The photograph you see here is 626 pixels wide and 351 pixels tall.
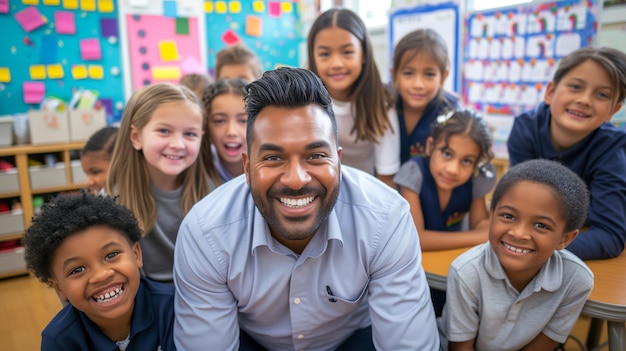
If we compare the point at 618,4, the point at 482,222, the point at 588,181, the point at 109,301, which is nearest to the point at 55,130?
the point at 109,301

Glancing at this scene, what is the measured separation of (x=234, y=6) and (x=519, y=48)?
2.85 meters

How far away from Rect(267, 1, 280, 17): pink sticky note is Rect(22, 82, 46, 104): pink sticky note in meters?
2.35

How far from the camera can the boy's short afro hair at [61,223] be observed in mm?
1376

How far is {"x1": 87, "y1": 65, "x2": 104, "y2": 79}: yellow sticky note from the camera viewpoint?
406 cm

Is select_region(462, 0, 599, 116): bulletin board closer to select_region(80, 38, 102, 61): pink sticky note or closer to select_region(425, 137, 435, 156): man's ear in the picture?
select_region(425, 137, 435, 156): man's ear

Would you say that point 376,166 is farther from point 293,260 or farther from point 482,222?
point 293,260

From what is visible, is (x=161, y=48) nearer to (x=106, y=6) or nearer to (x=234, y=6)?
(x=106, y=6)

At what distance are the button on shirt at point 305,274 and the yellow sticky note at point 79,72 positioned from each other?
A: 326 centimetres

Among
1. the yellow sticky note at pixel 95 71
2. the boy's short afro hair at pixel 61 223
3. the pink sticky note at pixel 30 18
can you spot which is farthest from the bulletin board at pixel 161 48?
the boy's short afro hair at pixel 61 223

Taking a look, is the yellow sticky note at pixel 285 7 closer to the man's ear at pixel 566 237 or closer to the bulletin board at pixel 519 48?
the bulletin board at pixel 519 48

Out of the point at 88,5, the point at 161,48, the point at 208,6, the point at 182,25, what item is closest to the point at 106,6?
the point at 88,5

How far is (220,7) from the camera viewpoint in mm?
4629

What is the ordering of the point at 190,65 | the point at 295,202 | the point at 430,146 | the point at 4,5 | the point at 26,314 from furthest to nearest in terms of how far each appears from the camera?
the point at 190,65 → the point at 4,5 → the point at 26,314 → the point at 430,146 → the point at 295,202

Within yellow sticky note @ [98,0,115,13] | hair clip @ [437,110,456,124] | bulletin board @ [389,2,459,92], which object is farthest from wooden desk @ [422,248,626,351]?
yellow sticky note @ [98,0,115,13]
